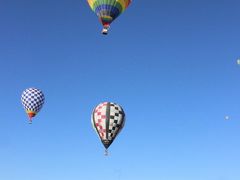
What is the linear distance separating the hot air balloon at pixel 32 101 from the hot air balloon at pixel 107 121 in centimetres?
2119

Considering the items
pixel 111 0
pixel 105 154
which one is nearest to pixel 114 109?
pixel 105 154

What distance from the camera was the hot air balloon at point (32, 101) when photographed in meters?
80.5

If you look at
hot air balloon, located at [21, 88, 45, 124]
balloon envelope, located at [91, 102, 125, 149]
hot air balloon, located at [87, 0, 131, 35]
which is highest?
hot air balloon, located at [87, 0, 131, 35]

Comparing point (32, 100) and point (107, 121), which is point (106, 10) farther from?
point (32, 100)

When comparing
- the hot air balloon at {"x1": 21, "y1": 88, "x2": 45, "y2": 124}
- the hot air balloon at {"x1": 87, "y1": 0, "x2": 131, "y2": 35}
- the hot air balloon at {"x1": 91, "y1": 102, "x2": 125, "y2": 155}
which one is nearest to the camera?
the hot air balloon at {"x1": 91, "y1": 102, "x2": 125, "y2": 155}

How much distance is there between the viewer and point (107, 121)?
6003cm

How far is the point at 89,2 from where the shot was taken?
64.3 meters

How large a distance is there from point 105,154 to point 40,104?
30405 millimetres

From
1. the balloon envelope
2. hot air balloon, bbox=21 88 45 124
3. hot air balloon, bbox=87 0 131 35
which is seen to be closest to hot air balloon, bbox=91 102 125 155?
the balloon envelope

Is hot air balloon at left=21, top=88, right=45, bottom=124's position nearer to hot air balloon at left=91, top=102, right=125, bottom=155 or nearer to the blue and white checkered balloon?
the blue and white checkered balloon

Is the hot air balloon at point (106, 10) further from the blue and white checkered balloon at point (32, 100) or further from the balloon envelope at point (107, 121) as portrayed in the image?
the blue and white checkered balloon at point (32, 100)

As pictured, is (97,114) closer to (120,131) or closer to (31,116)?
(120,131)

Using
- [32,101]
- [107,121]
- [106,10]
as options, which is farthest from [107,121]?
[32,101]

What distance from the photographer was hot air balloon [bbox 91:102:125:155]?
2361 inches
